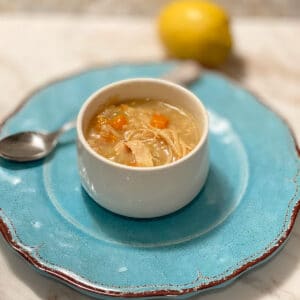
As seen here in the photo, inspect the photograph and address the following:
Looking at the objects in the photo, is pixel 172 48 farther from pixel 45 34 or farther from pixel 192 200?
pixel 192 200

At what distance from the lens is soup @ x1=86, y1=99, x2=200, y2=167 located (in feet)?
3.63

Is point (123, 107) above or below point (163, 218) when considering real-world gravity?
above

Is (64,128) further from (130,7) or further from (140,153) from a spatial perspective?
(130,7)

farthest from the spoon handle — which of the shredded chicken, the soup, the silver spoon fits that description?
the shredded chicken

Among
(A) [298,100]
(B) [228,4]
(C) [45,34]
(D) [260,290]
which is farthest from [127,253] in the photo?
(B) [228,4]

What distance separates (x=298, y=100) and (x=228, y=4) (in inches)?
20.3

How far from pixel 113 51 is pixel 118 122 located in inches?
21.4

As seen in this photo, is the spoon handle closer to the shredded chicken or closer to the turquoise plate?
the turquoise plate

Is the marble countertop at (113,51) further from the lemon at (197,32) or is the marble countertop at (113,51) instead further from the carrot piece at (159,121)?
the carrot piece at (159,121)

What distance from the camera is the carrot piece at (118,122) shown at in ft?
3.83

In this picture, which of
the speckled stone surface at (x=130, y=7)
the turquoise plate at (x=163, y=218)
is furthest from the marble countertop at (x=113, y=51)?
the turquoise plate at (x=163, y=218)

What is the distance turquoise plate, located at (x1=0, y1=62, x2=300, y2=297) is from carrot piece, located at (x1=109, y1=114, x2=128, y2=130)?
14 centimetres

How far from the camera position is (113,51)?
1.66m

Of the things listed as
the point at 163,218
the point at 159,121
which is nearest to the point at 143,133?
the point at 159,121
